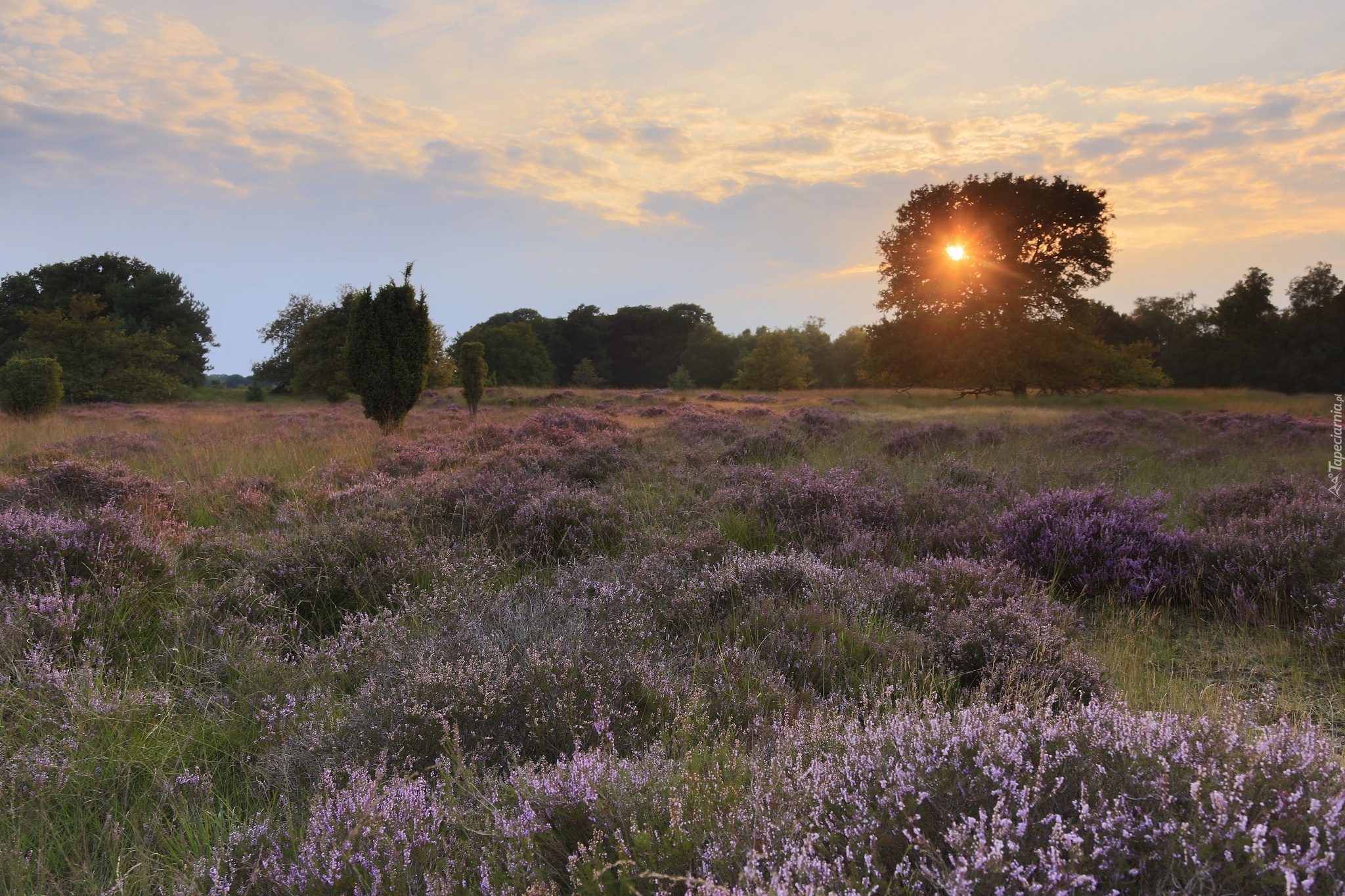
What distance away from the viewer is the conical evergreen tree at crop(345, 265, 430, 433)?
15.7m

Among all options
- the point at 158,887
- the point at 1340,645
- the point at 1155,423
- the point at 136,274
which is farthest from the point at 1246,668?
the point at 136,274

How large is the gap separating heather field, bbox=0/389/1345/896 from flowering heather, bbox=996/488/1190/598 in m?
0.03

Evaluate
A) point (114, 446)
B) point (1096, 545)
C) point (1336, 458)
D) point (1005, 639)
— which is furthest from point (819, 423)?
point (114, 446)

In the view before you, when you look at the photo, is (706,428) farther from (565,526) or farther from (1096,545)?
(1096,545)

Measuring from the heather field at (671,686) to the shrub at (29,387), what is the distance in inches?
750

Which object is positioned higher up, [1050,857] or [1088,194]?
[1088,194]

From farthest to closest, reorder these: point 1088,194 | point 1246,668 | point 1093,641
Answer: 1. point 1088,194
2. point 1093,641
3. point 1246,668

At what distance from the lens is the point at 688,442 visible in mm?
11594

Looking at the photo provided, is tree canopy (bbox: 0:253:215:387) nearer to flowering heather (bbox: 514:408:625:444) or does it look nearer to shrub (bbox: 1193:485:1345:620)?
flowering heather (bbox: 514:408:625:444)

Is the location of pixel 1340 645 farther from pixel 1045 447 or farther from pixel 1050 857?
pixel 1045 447

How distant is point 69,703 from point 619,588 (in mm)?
2489

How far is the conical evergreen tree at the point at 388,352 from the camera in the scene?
15672 millimetres

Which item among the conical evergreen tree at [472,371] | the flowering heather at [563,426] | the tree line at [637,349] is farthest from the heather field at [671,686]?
the tree line at [637,349]

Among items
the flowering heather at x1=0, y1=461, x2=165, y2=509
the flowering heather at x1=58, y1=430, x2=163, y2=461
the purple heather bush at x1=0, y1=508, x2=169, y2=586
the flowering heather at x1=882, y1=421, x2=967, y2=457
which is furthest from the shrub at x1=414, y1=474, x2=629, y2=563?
the flowering heather at x1=58, y1=430, x2=163, y2=461
